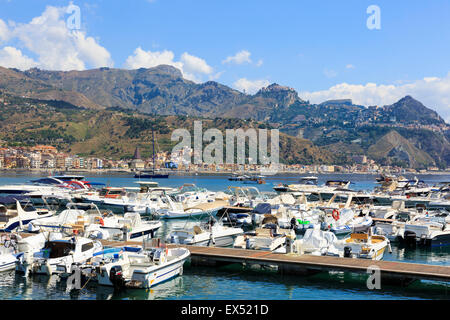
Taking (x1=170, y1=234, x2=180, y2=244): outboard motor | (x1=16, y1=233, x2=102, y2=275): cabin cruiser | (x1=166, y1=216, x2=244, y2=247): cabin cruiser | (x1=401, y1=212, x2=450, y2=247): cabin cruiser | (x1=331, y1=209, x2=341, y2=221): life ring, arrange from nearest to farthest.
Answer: (x1=16, y1=233, x2=102, y2=275): cabin cruiser < (x1=170, y1=234, x2=180, y2=244): outboard motor < (x1=166, y1=216, x2=244, y2=247): cabin cruiser < (x1=401, y1=212, x2=450, y2=247): cabin cruiser < (x1=331, y1=209, x2=341, y2=221): life ring

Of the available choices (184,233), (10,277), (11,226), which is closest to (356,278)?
(184,233)

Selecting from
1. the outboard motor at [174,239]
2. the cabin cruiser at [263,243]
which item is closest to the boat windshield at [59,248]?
the outboard motor at [174,239]

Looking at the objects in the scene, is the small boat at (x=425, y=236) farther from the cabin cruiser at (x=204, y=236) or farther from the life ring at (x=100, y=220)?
the life ring at (x=100, y=220)

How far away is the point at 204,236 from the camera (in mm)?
30125

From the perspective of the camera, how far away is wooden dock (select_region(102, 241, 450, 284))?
21.8m

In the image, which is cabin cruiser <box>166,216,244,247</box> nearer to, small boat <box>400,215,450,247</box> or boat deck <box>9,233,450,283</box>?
boat deck <box>9,233,450,283</box>

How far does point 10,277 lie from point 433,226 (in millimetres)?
30706

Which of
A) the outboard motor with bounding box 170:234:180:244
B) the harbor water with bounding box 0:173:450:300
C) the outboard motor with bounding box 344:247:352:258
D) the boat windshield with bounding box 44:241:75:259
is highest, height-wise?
the boat windshield with bounding box 44:241:75:259

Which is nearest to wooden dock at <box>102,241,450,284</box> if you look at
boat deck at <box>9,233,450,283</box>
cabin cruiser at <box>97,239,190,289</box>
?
boat deck at <box>9,233,450,283</box>

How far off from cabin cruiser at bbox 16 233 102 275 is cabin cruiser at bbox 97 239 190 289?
7.63 feet

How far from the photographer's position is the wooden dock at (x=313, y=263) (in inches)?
859

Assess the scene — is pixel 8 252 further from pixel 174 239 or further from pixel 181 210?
pixel 181 210

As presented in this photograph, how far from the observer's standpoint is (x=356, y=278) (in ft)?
79.0
